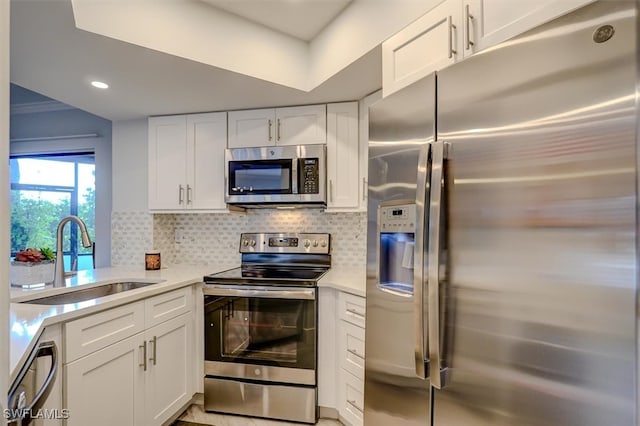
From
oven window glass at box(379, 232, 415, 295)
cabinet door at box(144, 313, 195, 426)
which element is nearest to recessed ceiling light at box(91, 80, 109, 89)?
cabinet door at box(144, 313, 195, 426)

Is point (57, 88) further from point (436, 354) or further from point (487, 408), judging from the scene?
point (487, 408)

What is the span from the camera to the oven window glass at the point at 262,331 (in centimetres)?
224

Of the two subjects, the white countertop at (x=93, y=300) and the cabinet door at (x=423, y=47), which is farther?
the cabinet door at (x=423, y=47)

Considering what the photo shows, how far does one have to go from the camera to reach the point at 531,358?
0.85m

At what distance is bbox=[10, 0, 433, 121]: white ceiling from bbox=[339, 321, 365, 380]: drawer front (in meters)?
1.49

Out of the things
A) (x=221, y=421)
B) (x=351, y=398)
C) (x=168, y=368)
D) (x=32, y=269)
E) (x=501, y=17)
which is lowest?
(x=221, y=421)

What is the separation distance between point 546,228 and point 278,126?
2142mm

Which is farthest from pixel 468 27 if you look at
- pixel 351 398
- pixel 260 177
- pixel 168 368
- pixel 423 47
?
pixel 168 368

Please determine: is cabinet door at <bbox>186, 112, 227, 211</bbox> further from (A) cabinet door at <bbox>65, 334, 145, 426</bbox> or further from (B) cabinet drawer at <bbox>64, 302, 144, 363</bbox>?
(A) cabinet door at <bbox>65, 334, 145, 426</bbox>

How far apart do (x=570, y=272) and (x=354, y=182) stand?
5.94 feet

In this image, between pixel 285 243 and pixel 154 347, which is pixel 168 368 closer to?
pixel 154 347

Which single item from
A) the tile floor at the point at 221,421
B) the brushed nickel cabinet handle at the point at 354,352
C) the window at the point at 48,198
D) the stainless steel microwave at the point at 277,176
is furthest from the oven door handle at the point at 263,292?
the window at the point at 48,198

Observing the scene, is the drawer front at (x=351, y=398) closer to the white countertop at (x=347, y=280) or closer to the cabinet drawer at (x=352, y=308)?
the cabinet drawer at (x=352, y=308)

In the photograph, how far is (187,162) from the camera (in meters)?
2.84
